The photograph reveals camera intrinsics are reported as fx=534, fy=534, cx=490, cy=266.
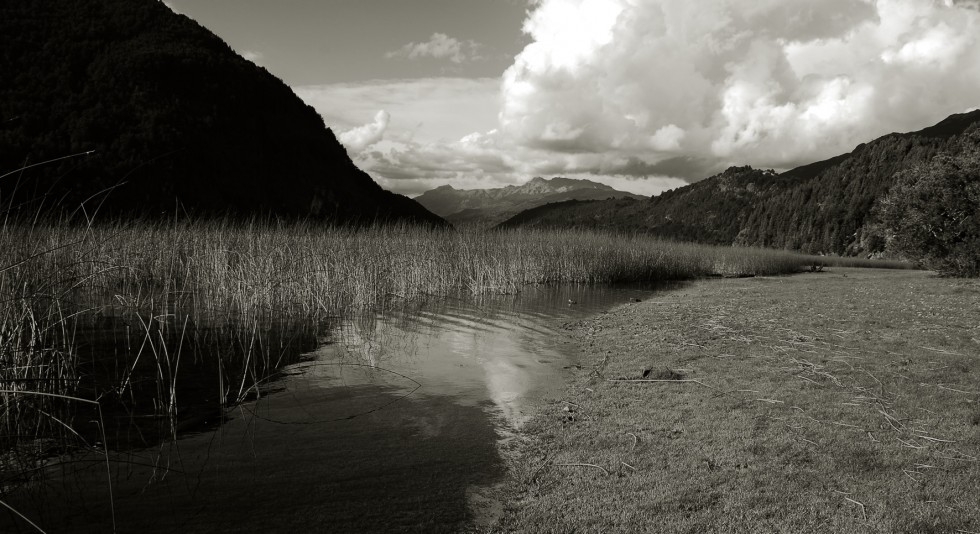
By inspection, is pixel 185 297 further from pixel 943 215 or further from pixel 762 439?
pixel 943 215

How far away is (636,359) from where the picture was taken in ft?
25.8

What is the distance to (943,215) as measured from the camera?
2102 cm

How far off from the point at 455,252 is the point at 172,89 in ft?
178

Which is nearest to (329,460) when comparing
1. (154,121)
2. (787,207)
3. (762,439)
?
(762,439)

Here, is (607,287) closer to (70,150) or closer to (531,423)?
(531,423)

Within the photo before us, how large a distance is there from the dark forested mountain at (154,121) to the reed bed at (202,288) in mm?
24681

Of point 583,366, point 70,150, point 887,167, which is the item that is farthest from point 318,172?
point 887,167

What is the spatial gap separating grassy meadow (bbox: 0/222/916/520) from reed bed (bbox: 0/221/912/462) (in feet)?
0.15

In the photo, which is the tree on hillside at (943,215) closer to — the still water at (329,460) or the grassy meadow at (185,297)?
the grassy meadow at (185,297)

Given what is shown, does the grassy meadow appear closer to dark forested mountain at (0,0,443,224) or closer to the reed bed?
the reed bed

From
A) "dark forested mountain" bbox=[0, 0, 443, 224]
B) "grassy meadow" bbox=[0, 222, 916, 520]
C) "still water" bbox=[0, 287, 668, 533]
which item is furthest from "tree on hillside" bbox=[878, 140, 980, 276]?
"dark forested mountain" bbox=[0, 0, 443, 224]

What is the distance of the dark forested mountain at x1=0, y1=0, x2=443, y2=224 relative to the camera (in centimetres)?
4369

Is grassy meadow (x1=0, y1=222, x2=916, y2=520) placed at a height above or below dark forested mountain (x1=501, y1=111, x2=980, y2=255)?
below

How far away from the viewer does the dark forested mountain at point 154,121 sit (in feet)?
143
